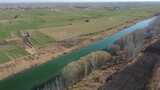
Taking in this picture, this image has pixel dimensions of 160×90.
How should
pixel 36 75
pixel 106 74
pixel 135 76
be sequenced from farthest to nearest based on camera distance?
pixel 36 75, pixel 106 74, pixel 135 76

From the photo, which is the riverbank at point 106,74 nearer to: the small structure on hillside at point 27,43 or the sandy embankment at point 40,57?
the sandy embankment at point 40,57

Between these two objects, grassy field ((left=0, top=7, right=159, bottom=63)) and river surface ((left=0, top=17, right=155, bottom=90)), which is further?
grassy field ((left=0, top=7, right=159, bottom=63))

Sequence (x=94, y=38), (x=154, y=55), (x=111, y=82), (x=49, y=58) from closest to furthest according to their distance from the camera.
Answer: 1. (x=111, y=82)
2. (x=154, y=55)
3. (x=49, y=58)
4. (x=94, y=38)

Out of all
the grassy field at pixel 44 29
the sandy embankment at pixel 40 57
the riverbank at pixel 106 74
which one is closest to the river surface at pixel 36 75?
the sandy embankment at pixel 40 57

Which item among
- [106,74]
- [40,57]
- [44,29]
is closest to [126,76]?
[106,74]

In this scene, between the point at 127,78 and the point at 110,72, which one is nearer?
the point at 127,78

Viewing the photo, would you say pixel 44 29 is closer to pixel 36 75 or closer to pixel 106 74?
pixel 36 75

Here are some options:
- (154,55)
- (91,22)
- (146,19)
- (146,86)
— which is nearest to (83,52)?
(154,55)

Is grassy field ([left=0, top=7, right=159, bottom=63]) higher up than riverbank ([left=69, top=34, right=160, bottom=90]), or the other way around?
riverbank ([left=69, top=34, right=160, bottom=90])

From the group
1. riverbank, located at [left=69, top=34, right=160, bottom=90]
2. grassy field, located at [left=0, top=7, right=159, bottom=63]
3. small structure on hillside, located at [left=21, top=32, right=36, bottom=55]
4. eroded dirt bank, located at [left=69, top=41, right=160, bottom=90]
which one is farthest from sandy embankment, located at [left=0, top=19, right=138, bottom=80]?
eroded dirt bank, located at [left=69, top=41, right=160, bottom=90]

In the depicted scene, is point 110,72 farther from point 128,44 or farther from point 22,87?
point 128,44

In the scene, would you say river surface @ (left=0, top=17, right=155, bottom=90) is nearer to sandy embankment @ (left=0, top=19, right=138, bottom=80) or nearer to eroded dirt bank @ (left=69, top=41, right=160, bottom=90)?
sandy embankment @ (left=0, top=19, right=138, bottom=80)
